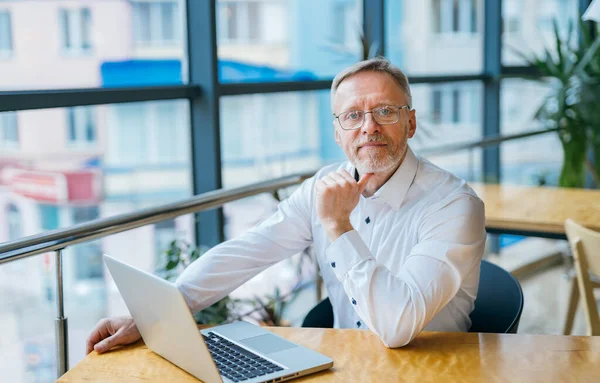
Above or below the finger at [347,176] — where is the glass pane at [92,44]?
above

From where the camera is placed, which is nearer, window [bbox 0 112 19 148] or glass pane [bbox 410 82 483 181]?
window [bbox 0 112 19 148]

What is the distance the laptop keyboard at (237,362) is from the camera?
1.45 m

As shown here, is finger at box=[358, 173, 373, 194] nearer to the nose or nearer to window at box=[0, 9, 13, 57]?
A: the nose

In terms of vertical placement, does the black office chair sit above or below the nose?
below

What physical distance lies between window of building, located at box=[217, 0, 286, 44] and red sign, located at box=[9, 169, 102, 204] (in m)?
0.93

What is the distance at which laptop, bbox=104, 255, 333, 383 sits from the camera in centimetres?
138

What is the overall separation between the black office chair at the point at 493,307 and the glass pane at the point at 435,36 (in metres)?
2.92

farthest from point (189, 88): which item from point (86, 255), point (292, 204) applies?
point (292, 204)

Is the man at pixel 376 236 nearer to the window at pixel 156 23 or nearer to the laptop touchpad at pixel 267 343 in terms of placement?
the laptop touchpad at pixel 267 343

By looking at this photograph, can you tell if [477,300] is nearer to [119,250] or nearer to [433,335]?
[433,335]

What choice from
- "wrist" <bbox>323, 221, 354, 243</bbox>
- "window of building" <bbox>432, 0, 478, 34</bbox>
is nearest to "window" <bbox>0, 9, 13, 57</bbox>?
"wrist" <bbox>323, 221, 354, 243</bbox>

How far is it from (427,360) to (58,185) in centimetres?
203

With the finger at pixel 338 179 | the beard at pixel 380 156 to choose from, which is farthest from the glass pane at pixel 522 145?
the finger at pixel 338 179

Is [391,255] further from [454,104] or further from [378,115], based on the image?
[454,104]
